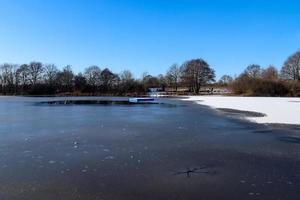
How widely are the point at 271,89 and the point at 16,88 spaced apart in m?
64.0

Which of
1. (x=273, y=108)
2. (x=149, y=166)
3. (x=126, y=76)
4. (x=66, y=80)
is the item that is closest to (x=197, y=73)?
(x=126, y=76)

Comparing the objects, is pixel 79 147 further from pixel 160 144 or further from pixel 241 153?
pixel 241 153

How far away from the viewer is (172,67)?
279 feet

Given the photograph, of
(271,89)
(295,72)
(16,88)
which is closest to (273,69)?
(295,72)

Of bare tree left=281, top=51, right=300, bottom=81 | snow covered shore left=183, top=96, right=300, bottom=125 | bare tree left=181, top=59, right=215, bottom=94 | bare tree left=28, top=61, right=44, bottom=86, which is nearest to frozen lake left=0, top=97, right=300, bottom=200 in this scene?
snow covered shore left=183, top=96, right=300, bottom=125

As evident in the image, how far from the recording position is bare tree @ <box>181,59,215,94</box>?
74.9 m

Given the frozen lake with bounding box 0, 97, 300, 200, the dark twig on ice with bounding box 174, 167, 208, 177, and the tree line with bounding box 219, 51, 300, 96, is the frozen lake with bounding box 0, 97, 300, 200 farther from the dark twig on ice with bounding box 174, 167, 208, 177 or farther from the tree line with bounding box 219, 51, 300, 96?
the tree line with bounding box 219, 51, 300, 96

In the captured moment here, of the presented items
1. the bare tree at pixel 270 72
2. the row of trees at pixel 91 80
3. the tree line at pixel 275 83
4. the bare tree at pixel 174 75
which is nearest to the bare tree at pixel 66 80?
the row of trees at pixel 91 80

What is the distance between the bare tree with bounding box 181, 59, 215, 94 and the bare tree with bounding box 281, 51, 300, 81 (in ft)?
55.3

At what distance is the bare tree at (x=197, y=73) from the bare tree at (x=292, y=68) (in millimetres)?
16866

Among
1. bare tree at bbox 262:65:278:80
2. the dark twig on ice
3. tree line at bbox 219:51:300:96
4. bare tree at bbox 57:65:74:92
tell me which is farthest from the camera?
bare tree at bbox 57:65:74:92

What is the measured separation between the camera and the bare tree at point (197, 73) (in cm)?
7494

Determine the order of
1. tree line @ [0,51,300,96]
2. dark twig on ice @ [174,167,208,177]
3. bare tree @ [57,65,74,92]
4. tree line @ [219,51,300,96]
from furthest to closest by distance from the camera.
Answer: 1. bare tree @ [57,65,74,92]
2. tree line @ [0,51,300,96]
3. tree line @ [219,51,300,96]
4. dark twig on ice @ [174,167,208,177]

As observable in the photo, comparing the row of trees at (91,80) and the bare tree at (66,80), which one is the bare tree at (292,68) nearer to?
the row of trees at (91,80)
